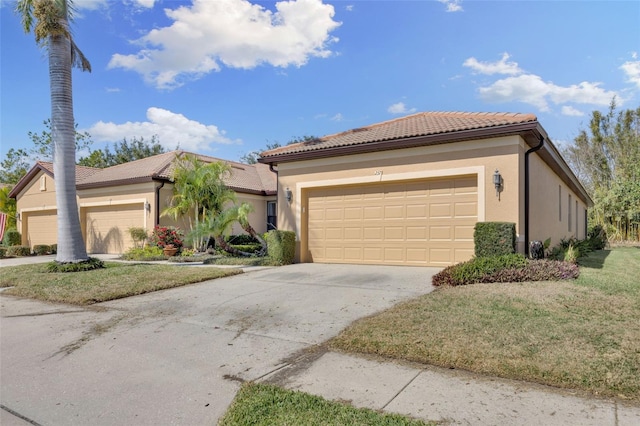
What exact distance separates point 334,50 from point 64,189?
31.3 ft

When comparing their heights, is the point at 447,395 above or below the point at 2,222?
below

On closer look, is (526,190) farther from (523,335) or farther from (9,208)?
(9,208)

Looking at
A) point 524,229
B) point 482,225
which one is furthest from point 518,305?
point 524,229

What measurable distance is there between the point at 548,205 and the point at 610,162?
23440 millimetres

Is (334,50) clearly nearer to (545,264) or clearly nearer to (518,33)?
(518,33)

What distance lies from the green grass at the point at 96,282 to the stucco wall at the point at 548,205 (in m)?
8.29

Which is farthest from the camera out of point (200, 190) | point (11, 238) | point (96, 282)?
point (11, 238)

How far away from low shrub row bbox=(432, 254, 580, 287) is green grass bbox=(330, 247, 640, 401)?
797 millimetres

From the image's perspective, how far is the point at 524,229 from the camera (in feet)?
32.1

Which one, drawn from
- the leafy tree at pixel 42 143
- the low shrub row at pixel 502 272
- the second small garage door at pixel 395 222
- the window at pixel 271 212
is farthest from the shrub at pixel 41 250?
the low shrub row at pixel 502 272

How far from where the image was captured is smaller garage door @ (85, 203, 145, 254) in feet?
58.1

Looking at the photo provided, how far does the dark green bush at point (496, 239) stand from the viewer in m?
8.65

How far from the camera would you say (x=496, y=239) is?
870cm

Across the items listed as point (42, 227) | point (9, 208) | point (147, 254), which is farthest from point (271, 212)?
point (9, 208)
